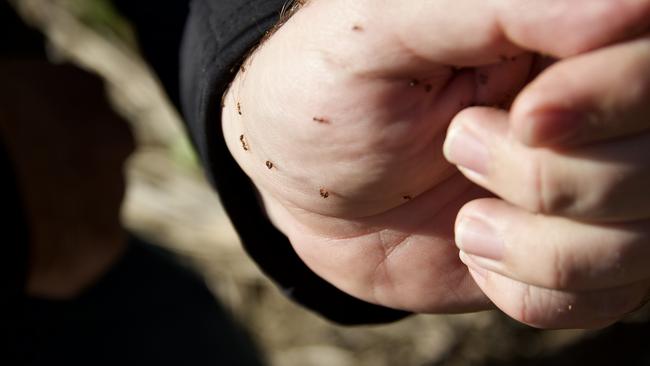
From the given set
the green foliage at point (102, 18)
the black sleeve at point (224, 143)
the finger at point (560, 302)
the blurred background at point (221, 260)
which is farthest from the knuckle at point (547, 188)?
the green foliage at point (102, 18)

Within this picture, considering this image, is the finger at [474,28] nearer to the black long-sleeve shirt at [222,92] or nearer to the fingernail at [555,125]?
the fingernail at [555,125]

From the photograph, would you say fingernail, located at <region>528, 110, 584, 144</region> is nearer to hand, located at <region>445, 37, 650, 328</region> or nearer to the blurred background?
hand, located at <region>445, 37, 650, 328</region>

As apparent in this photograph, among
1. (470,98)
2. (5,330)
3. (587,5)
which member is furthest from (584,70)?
(5,330)

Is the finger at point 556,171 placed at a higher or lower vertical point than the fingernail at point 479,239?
higher

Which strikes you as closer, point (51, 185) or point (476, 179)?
point (476, 179)

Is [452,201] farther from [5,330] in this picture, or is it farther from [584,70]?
[5,330]

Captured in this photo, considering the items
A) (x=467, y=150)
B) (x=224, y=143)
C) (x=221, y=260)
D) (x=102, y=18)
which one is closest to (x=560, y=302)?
(x=467, y=150)
